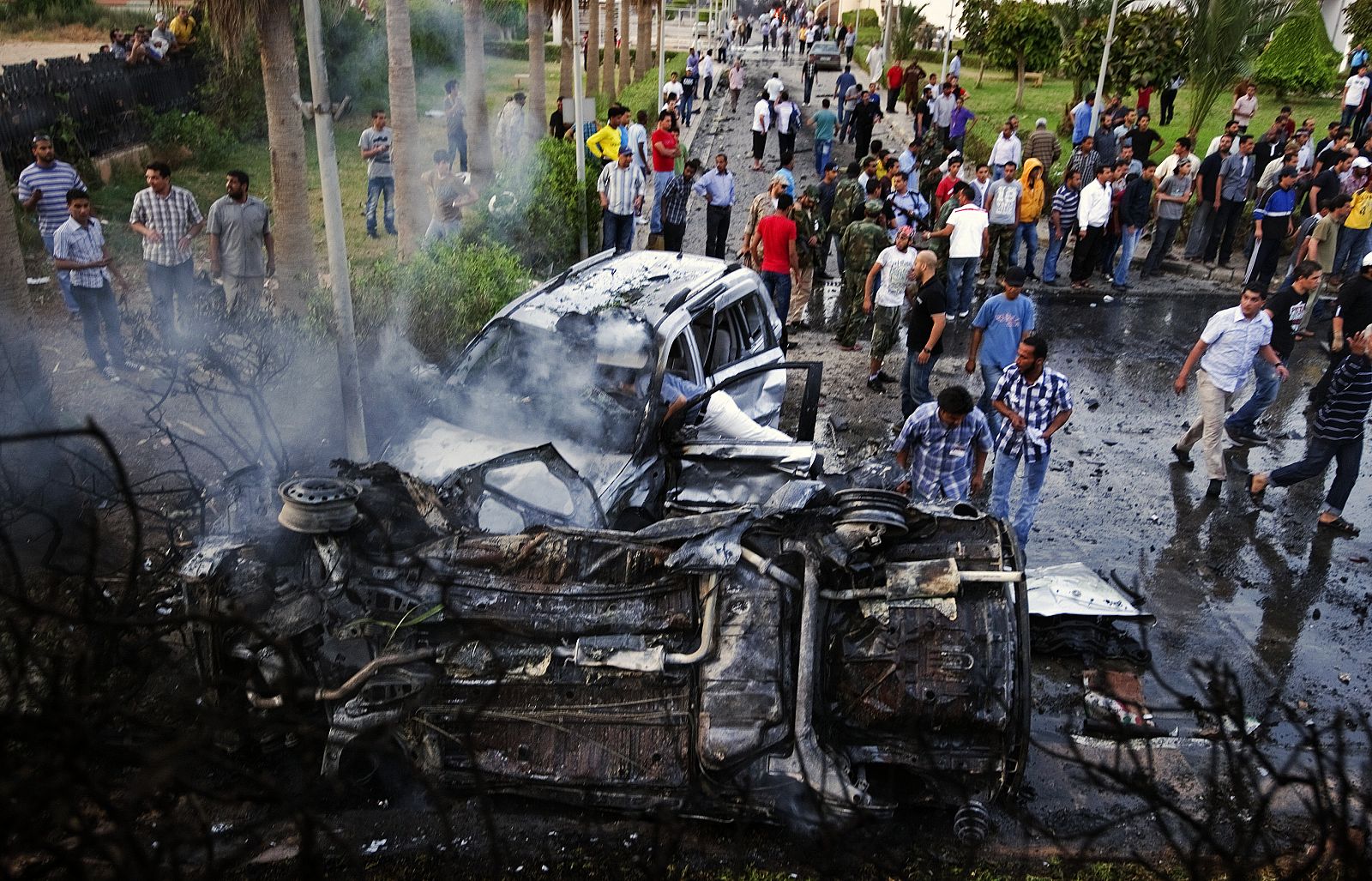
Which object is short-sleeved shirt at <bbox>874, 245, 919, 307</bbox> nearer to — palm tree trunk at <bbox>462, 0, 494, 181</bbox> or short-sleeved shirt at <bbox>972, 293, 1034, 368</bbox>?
short-sleeved shirt at <bbox>972, 293, 1034, 368</bbox>

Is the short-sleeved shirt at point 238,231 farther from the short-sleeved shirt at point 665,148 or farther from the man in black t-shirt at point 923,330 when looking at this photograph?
the short-sleeved shirt at point 665,148

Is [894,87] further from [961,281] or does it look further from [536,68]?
[961,281]

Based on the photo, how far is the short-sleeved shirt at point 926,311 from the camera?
30.3ft

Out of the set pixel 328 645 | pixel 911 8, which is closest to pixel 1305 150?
pixel 328 645

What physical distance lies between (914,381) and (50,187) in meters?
8.27

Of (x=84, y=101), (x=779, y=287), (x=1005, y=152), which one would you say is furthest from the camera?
(x=84, y=101)

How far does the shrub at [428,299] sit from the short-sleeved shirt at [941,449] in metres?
4.66

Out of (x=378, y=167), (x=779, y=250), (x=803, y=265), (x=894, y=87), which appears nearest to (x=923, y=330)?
(x=779, y=250)

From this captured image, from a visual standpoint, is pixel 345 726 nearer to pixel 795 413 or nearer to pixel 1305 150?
pixel 795 413

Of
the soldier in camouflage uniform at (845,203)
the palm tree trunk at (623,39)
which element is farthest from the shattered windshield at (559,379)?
the palm tree trunk at (623,39)

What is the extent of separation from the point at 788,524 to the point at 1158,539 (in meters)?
4.13

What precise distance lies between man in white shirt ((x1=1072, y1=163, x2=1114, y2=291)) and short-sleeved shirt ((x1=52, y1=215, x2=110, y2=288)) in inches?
446

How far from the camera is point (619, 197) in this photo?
13859mm

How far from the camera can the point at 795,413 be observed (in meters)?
10.4
